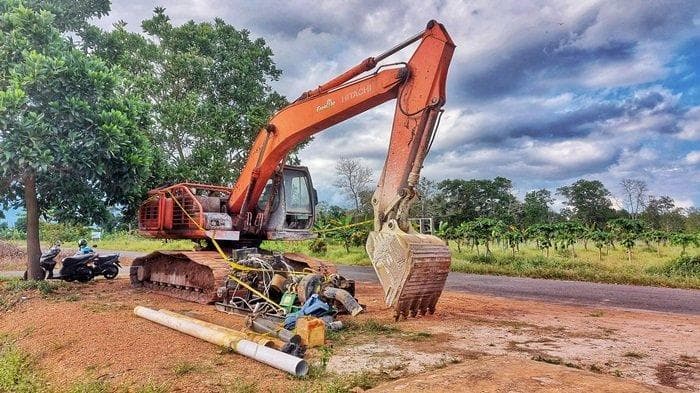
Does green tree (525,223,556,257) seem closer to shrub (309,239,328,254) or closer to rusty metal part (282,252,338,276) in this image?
shrub (309,239,328,254)

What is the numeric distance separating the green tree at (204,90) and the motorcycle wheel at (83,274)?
15.6 feet

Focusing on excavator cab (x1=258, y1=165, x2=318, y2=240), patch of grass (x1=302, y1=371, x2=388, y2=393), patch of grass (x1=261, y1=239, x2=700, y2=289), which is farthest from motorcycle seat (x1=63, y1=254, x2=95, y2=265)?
patch of grass (x1=261, y1=239, x2=700, y2=289)

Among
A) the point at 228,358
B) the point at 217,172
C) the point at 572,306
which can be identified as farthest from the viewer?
the point at 217,172

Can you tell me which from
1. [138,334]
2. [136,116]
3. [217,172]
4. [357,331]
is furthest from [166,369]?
[217,172]

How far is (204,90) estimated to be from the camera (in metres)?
20.3

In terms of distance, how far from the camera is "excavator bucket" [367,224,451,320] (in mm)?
7078

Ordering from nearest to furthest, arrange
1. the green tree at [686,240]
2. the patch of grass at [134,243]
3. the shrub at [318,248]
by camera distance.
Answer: the green tree at [686,240], the shrub at [318,248], the patch of grass at [134,243]

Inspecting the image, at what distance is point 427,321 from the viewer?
8.49m

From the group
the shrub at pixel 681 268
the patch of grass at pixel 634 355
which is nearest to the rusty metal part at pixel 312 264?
the patch of grass at pixel 634 355

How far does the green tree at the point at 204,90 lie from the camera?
1867 centimetres

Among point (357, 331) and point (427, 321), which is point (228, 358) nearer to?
point (357, 331)

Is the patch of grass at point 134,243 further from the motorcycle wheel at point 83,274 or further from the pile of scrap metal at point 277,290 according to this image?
the pile of scrap metal at point 277,290

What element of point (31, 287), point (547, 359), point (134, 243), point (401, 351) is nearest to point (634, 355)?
point (547, 359)

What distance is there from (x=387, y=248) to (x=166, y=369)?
3.24 m
